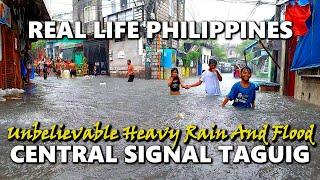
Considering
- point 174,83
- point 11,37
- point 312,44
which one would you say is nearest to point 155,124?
point 312,44

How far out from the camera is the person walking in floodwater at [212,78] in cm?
1012

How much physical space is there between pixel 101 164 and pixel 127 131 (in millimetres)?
1583

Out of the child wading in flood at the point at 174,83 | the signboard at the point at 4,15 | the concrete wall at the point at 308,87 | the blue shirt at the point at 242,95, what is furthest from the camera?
the child wading in flood at the point at 174,83

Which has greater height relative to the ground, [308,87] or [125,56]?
[125,56]

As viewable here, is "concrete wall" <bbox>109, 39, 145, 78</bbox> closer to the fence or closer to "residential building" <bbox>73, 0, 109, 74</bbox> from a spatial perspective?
"residential building" <bbox>73, 0, 109, 74</bbox>

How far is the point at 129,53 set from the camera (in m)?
28.2

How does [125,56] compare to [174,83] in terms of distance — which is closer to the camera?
[174,83]

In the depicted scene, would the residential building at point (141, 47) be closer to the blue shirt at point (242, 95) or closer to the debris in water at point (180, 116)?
the blue shirt at point (242, 95)

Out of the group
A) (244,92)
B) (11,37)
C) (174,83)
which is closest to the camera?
(244,92)

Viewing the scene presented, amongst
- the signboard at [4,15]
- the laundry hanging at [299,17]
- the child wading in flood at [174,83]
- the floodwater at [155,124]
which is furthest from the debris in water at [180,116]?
the signboard at [4,15]

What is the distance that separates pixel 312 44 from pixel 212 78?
3.09 meters

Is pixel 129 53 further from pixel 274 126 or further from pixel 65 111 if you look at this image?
pixel 274 126

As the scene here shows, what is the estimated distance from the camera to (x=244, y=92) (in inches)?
289

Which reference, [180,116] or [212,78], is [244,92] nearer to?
[180,116]
